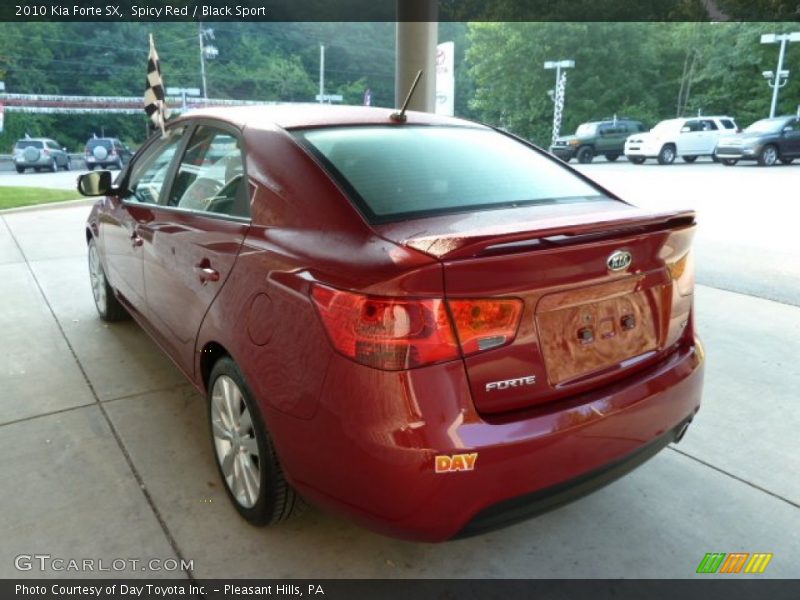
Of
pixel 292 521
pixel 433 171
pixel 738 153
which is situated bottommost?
pixel 738 153

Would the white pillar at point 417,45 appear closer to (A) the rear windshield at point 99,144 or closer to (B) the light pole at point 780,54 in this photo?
(A) the rear windshield at point 99,144

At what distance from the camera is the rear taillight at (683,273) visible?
2205 millimetres

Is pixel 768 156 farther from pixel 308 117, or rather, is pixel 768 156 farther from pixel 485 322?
pixel 485 322

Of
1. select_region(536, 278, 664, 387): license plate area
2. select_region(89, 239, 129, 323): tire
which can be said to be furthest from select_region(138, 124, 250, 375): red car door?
select_region(89, 239, 129, 323): tire

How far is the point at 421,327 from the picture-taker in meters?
1.73

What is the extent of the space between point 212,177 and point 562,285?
172 cm

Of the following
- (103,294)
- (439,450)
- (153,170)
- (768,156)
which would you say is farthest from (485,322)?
(768,156)

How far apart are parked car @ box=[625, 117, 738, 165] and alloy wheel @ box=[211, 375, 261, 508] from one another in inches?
1004

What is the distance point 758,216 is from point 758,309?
19.6ft

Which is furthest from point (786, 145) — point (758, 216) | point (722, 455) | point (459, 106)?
point (459, 106)

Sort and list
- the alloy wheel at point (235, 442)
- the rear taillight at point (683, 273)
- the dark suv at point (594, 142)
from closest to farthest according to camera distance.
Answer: the rear taillight at point (683, 273) < the alloy wheel at point (235, 442) < the dark suv at point (594, 142)

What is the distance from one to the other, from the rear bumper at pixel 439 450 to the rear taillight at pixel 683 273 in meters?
0.46

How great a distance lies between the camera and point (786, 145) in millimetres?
22062

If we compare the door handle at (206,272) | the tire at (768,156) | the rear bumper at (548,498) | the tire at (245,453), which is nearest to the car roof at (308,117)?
the door handle at (206,272)
